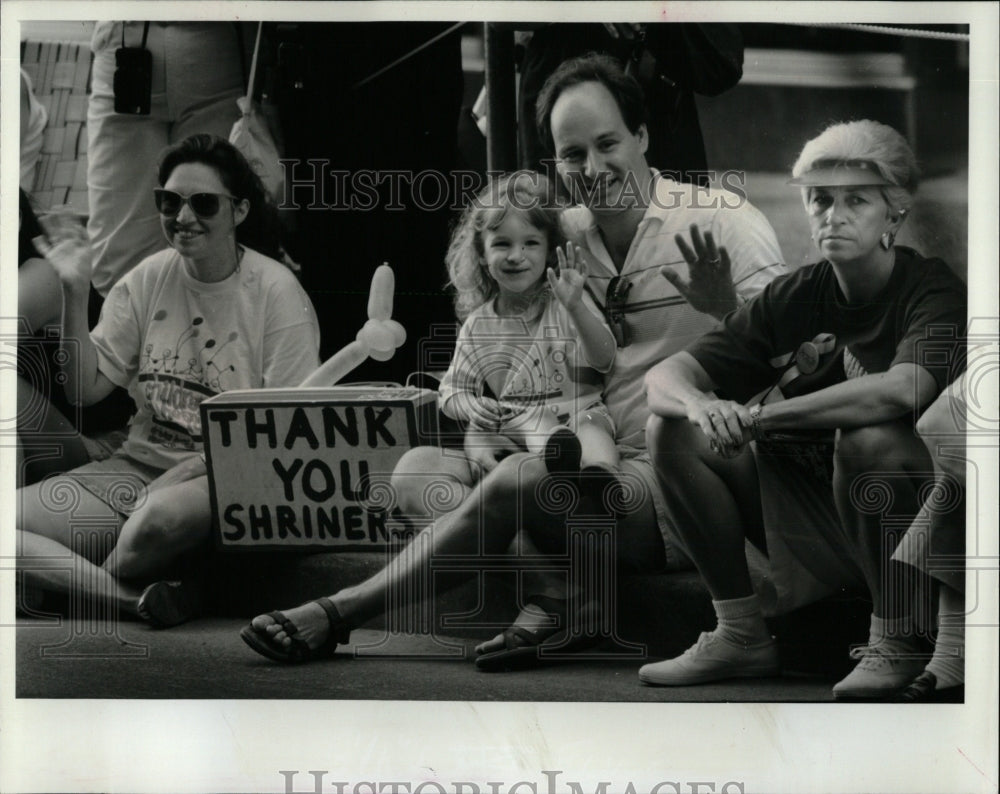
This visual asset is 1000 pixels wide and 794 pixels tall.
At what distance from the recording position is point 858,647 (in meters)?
4.71

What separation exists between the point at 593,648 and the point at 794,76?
211 cm

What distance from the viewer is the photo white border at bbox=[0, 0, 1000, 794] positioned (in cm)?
470

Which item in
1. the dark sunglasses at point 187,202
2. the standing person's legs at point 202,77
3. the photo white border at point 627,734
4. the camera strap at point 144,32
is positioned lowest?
the photo white border at point 627,734

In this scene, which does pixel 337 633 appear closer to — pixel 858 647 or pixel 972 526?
pixel 858 647

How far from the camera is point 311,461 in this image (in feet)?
15.7

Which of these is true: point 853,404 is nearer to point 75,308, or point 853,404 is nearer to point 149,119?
point 149,119

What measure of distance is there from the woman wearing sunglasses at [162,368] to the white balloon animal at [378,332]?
19 cm

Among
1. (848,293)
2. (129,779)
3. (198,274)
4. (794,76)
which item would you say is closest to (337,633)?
(129,779)

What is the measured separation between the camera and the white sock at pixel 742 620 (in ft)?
15.4

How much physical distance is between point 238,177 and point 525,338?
1.16 metres

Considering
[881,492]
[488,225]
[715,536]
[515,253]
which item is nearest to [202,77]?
[488,225]

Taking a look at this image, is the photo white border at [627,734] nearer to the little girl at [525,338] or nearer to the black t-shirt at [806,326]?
the black t-shirt at [806,326]

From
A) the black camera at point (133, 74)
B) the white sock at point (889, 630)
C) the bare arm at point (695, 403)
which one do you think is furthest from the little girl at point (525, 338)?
the black camera at point (133, 74)

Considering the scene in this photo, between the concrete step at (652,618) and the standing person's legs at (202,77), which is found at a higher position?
the standing person's legs at (202,77)
